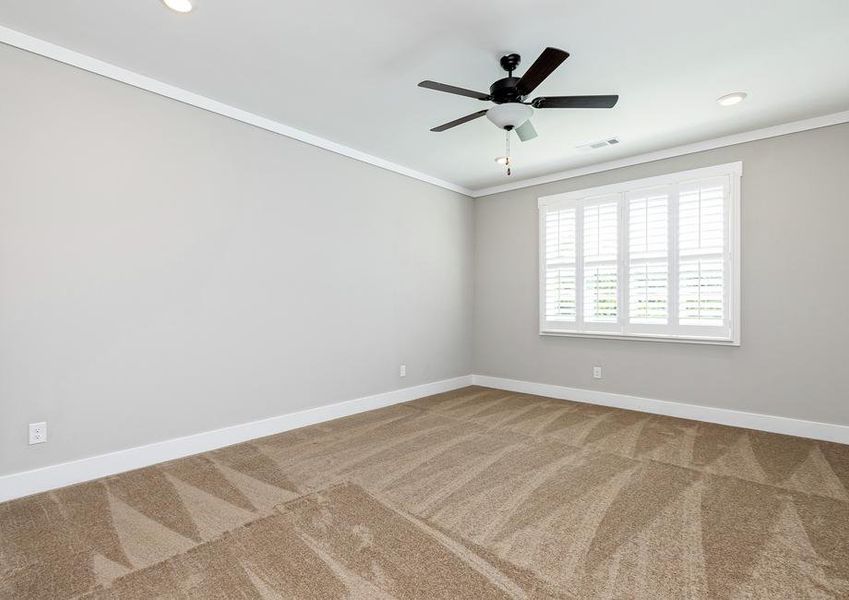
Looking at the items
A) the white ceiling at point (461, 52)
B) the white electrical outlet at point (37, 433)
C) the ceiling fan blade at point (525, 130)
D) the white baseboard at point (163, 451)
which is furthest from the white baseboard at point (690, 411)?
the white electrical outlet at point (37, 433)

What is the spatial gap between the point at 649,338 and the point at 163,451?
15.7ft

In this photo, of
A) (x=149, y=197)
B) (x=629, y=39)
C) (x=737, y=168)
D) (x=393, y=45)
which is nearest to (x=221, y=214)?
(x=149, y=197)

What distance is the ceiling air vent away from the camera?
4.35 metres

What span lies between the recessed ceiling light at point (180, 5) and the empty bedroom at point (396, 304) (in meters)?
0.01

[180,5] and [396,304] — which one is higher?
[180,5]

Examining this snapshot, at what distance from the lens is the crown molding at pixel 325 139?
2764 mm

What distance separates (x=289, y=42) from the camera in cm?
273

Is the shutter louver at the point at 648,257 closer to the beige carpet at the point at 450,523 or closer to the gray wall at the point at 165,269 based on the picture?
the beige carpet at the point at 450,523

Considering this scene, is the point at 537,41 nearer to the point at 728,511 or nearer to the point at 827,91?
the point at 827,91

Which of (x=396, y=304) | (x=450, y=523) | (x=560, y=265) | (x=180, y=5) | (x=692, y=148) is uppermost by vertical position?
(x=180, y=5)

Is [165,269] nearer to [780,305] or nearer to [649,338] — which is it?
[649,338]

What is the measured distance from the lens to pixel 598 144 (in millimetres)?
4461

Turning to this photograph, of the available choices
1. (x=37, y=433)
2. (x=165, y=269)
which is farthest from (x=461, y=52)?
(x=37, y=433)

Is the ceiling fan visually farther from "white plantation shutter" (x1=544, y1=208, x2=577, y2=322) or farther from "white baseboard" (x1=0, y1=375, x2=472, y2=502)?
"white baseboard" (x1=0, y1=375, x2=472, y2=502)
